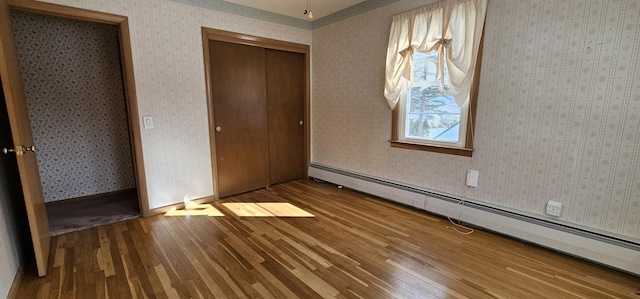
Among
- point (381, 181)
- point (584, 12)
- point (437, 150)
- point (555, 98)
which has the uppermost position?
point (584, 12)

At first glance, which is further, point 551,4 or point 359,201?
point 359,201

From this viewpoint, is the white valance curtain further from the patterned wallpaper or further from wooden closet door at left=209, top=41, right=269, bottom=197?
the patterned wallpaper

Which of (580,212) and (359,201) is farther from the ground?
(580,212)

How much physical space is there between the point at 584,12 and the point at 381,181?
89.9 inches

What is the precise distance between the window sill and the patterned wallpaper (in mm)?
3453

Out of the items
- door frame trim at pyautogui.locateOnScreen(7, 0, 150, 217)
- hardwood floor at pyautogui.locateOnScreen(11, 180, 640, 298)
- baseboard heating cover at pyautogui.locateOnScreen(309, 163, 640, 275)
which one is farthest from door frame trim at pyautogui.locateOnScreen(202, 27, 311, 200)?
baseboard heating cover at pyautogui.locateOnScreen(309, 163, 640, 275)

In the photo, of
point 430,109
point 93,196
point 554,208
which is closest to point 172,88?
point 93,196

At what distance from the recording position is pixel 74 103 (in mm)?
3506

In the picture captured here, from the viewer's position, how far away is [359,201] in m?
3.46

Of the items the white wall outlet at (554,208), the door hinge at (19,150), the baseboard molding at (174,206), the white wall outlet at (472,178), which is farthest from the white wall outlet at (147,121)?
the white wall outlet at (554,208)

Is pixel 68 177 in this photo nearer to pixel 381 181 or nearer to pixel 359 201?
pixel 359 201

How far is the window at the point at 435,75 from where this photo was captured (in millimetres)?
2545

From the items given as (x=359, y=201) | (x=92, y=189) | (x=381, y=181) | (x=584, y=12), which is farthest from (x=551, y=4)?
(x=92, y=189)

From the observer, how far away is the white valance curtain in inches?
98.9
